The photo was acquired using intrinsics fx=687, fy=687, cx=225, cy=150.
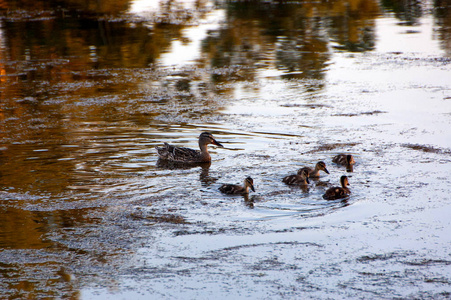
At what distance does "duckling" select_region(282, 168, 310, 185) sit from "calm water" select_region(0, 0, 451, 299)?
10 centimetres

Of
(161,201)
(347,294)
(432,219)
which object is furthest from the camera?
(161,201)

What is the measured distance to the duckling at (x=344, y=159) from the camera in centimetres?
923

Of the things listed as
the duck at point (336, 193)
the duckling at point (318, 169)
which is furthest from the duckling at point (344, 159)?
the duck at point (336, 193)

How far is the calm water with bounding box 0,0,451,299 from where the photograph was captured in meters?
6.09

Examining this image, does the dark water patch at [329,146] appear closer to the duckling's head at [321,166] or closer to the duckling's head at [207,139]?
the duckling's head at [321,166]

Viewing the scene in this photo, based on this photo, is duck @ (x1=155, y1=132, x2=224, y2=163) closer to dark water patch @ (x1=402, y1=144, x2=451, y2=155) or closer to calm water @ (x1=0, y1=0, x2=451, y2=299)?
calm water @ (x1=0, y1=0, x2=451, y2=299)

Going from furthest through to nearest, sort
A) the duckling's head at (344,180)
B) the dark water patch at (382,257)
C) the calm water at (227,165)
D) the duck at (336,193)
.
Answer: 1. the duckling's head at (344,180)
2. the duck at (336,193)
3. the dark water patch at (382,257)
4. the calm water at (227,165)

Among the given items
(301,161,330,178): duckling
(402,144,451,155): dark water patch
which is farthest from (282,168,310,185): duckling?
(402,144,451,155): dark water patch

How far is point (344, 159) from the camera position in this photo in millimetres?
9312

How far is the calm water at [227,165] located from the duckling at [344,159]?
0.15m

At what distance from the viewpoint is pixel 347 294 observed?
18.3 feet

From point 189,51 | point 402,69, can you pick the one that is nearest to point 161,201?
point 402,69

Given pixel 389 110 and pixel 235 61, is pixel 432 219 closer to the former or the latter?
pixel 389 110

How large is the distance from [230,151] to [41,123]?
3839 mm
